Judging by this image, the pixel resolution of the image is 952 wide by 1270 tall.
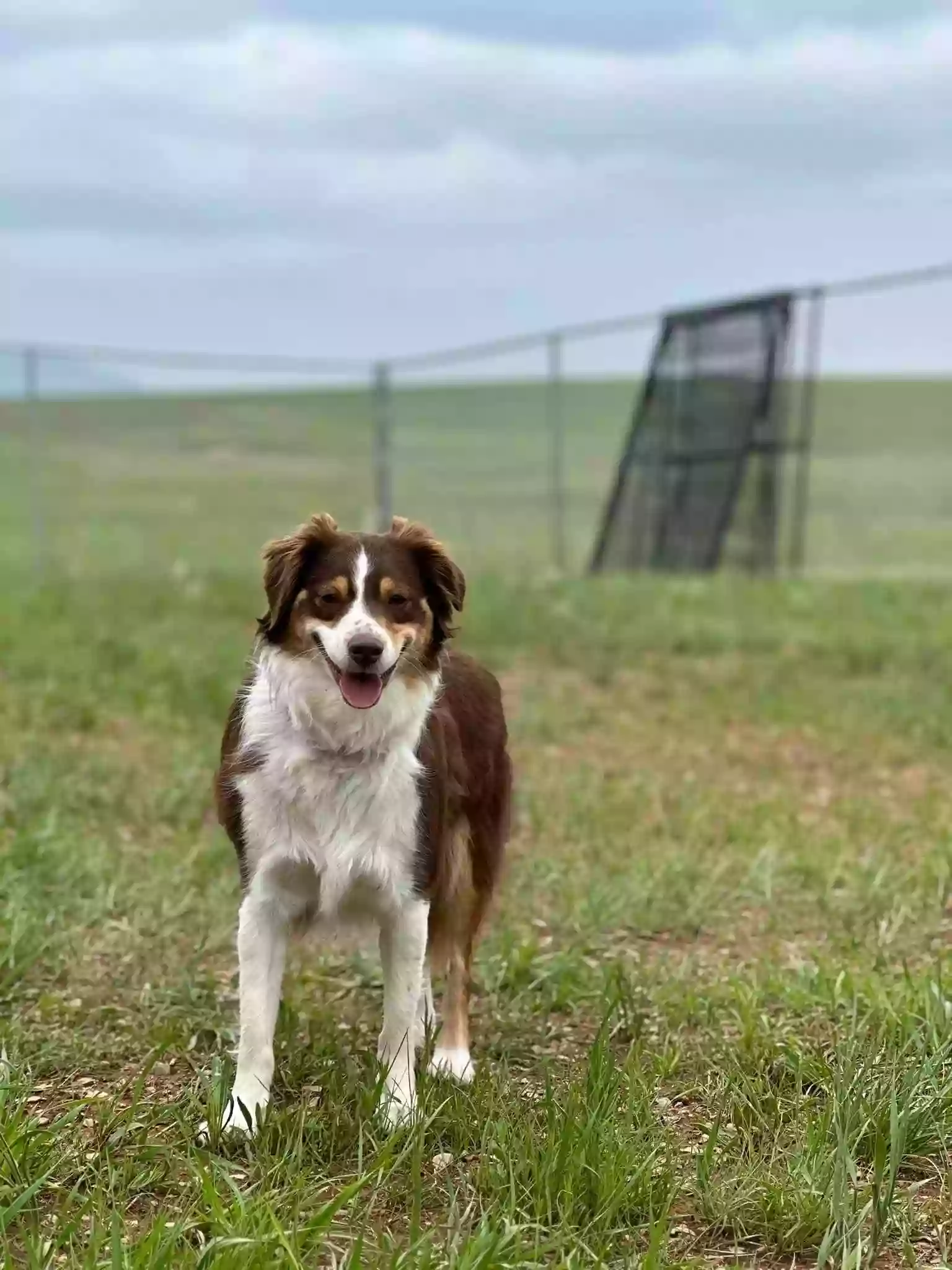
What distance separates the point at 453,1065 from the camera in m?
3.35

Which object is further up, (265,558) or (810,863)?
(265,558)

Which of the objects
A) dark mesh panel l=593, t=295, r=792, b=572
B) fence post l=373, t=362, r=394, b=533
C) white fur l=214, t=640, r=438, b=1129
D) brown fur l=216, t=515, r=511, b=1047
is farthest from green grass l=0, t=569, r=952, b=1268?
fence post l=373, t=362, r=394, b=533

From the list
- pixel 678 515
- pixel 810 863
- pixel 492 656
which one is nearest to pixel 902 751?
pixel 810 863

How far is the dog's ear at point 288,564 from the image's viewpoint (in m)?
3.13

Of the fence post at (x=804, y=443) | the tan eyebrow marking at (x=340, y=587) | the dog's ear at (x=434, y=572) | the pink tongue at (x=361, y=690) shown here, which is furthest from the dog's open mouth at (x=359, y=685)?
the fence post at (x=804, y=443)

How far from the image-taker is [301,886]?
3123mm

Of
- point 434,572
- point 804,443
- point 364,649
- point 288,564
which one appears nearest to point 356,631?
point 364,649

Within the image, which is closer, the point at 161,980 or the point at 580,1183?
the point at 580,1183

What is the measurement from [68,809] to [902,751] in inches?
159

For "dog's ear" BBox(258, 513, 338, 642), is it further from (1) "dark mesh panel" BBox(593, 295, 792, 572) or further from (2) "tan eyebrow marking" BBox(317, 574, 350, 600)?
(1) "dark mesh panel" BBox(593, 295, 792, 572)

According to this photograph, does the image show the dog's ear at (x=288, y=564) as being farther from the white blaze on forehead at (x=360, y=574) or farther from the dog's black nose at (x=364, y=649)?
the dog's black nose at (x=364, y=649)

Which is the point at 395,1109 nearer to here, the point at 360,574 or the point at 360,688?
the point at 360,688

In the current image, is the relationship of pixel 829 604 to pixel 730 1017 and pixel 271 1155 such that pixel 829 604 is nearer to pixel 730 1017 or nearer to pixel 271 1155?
pixel 730 1017

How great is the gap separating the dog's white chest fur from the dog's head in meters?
0.09
